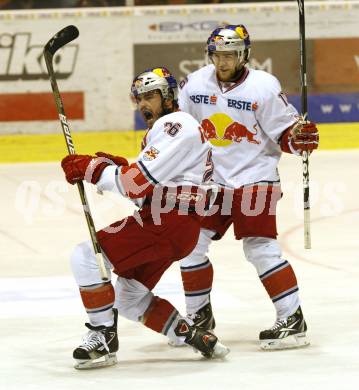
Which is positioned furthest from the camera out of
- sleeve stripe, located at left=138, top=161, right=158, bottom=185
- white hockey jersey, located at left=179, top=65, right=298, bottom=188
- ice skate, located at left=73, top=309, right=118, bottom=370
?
white hockey jersey, located at left=179, top=65, right=298, bottom=188

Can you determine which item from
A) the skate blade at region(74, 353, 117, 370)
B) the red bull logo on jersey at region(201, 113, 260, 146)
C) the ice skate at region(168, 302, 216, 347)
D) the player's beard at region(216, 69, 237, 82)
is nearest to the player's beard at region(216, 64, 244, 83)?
the player's beard at region(216, 69, 237, 82)

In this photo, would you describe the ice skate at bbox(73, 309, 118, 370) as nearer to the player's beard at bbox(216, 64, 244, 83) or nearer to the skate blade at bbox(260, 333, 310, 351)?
the skate blade at bbox(260, 333, 310, 351)

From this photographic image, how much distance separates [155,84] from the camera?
15.6 feet

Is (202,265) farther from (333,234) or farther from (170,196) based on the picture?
(333,234)

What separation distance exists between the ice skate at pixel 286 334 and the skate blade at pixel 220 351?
10.5 inches

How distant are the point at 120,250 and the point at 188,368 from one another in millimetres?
533

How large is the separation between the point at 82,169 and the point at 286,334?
3.77 ft

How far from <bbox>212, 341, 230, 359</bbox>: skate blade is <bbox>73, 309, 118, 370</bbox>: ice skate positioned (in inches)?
15.3

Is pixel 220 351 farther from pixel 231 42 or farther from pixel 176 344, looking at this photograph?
pixel 231 42

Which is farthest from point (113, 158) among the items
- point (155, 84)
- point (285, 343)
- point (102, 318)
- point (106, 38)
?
point (106, 38)

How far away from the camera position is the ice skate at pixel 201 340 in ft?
15.9

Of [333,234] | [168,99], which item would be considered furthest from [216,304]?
[333,234]

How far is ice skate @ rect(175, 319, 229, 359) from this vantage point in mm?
4855

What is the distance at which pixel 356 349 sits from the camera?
5.05 meters
